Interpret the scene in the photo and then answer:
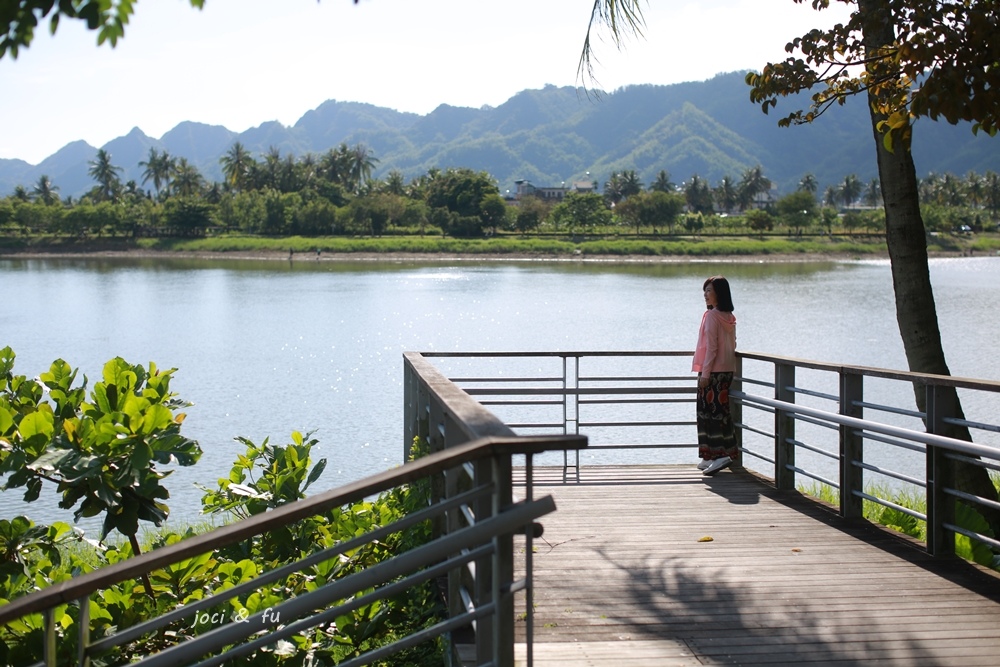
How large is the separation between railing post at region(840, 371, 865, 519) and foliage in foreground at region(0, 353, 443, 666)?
9.50 feet

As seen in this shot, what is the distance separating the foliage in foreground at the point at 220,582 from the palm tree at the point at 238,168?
14045cm

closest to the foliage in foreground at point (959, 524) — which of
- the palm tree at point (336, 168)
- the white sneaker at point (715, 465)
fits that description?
the white sneaker at point (715, 465)

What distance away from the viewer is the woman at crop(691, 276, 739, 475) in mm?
8344

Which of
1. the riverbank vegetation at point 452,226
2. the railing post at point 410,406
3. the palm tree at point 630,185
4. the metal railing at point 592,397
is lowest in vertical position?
the metal railing at point 592,397

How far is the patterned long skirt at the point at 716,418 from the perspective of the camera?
333 inches

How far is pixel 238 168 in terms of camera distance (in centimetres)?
14325

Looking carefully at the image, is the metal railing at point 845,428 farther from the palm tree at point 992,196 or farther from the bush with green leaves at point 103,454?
the palm tree at point 992,196

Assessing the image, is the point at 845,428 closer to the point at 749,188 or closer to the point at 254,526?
the point at 254,526

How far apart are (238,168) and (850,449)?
144m

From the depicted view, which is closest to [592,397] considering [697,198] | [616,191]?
[697,198]

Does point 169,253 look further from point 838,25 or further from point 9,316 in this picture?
point 838,25

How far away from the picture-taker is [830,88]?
→ 7465 mm

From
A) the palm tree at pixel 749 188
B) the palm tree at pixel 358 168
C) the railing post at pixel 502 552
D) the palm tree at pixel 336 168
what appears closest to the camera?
the railing post at pixel 502 552

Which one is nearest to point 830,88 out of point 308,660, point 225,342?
point 308,660
